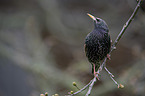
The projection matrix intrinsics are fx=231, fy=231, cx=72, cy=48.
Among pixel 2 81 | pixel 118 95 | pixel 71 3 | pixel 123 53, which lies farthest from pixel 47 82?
pixel 71 3

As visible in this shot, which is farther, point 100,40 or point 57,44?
point 57,44

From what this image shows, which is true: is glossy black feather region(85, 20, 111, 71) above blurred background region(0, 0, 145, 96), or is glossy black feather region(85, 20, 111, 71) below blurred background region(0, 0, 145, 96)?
below

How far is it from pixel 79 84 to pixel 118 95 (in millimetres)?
1366

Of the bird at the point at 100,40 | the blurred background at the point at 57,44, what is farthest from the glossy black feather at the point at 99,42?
the blurred background at the point at 57,44

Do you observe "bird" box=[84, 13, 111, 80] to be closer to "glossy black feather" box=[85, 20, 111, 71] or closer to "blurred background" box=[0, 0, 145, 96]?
"glossy black feather" box=[85, 20, 111, 71]

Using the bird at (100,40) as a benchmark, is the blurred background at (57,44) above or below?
above

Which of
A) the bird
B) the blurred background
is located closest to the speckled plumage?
the bird

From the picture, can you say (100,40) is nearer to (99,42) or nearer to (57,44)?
(99,42)

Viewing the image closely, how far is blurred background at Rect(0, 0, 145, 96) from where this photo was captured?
6.16 m

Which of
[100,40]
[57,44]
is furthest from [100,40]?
[57,44]

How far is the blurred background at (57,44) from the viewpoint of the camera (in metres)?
6.16

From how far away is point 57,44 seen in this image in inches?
309

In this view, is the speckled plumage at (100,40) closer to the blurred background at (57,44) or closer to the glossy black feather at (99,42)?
the glossy black feather at (99,42)

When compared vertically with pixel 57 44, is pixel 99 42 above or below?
below
